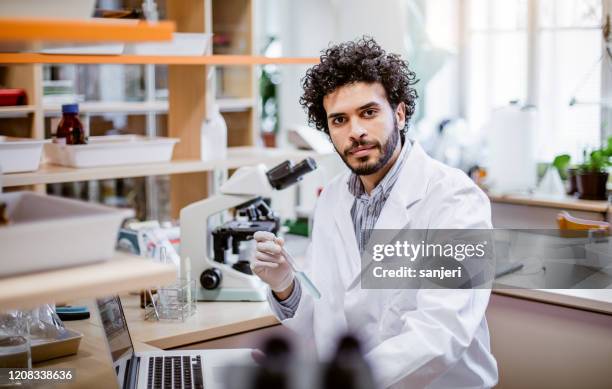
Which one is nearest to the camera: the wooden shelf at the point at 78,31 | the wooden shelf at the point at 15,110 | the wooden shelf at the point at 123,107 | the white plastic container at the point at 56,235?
the wooden shelf at the point at 78,31

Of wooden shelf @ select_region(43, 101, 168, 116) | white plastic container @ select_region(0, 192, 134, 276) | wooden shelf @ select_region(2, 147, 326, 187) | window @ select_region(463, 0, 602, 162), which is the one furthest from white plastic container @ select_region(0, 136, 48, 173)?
window @ select_region(463, 0, 602, 162)

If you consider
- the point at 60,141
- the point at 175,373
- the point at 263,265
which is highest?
the point at 60,141

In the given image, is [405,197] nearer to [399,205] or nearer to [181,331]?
[399,205]

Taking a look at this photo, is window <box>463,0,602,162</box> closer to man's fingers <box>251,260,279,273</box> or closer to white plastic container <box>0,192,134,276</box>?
man's fingers <box>251,260,279,273</box>

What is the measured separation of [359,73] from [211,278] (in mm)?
825

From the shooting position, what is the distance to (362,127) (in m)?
2.18

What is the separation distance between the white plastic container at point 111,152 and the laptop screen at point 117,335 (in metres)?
0.46

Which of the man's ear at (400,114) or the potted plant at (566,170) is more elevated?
the man's ear at (400,114)

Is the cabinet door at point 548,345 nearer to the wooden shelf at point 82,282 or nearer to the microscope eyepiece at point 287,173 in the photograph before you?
the microscope eyepiece at point 287,173

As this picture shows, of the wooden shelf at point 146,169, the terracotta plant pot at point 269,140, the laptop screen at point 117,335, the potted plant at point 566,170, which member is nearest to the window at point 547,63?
the potted plant at point 566,170

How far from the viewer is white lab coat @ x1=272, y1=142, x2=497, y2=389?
1.79 metres

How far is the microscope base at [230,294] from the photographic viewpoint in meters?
2.63

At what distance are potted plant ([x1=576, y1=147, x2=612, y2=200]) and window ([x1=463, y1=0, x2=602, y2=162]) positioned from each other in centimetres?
33

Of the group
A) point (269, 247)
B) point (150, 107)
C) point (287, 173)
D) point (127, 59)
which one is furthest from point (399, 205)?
point (150, 107)
